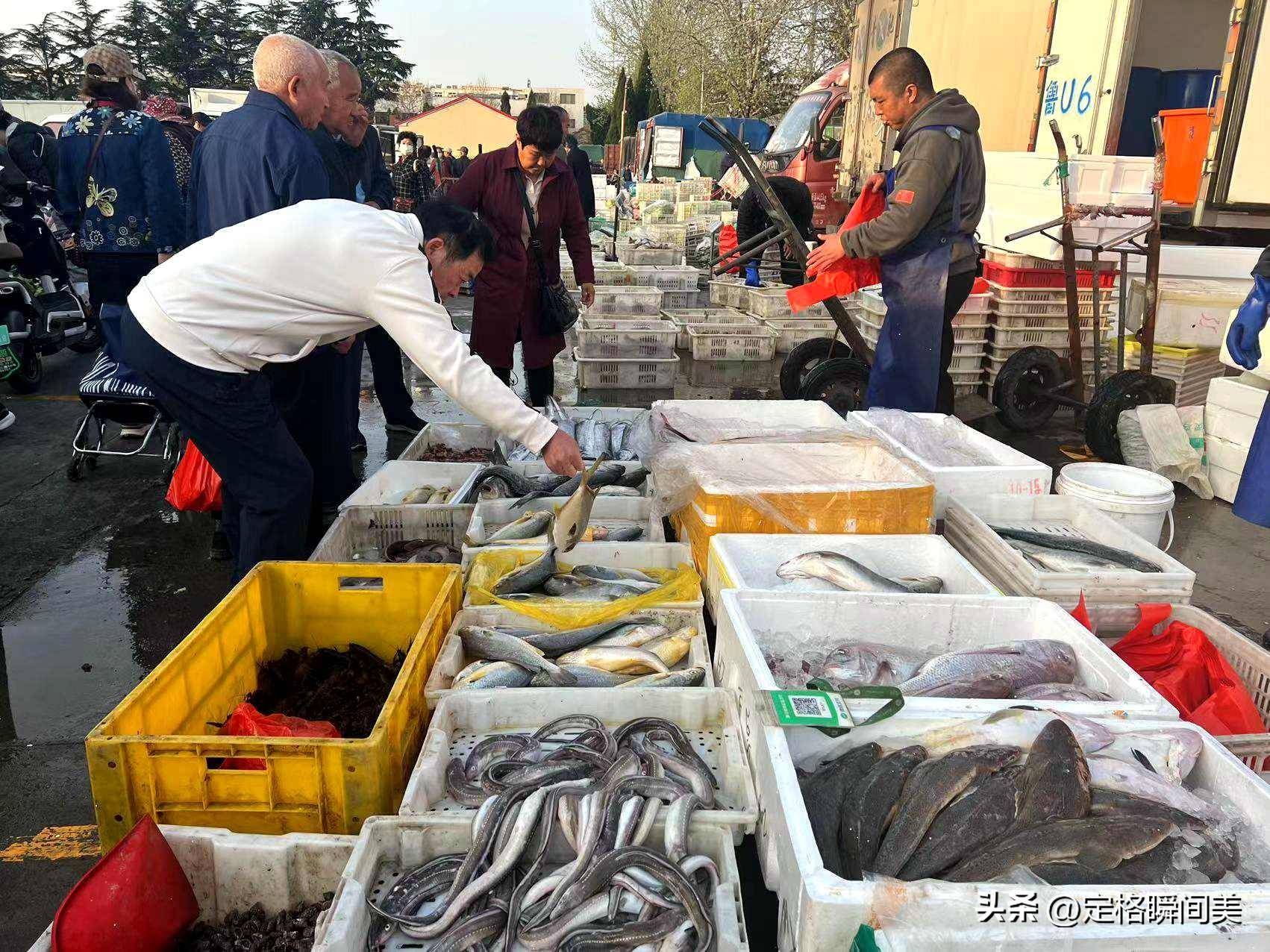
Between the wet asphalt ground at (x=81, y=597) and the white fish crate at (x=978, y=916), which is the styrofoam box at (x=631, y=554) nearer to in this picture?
the wet asphalt ground at (x=81, y=597)

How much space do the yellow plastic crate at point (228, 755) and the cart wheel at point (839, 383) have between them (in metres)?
4.42

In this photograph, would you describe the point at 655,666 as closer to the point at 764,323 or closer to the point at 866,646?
the point at 866,646

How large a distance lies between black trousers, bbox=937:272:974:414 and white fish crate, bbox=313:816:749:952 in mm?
4092

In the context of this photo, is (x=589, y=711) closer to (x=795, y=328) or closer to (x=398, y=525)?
(x=398, y=525)

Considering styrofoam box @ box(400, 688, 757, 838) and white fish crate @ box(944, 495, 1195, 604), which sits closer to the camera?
styrofoam box @ box(400, 688, 757, 838)

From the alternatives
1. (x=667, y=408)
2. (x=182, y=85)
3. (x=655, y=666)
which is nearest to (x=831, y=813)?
(x=655, y=666)

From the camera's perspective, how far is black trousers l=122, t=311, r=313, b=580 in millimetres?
3107

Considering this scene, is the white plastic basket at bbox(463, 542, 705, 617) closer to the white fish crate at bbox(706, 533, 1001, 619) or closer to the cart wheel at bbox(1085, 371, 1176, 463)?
the white fish crate at bbox(706, 533, 1001, 619)

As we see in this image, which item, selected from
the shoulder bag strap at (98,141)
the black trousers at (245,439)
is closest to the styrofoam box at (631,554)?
the black trousers at (245,439)

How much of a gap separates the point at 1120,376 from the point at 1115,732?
4780 mm

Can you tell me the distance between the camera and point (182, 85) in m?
54.1

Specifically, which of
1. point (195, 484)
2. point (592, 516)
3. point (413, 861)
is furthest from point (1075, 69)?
point (413, 861)

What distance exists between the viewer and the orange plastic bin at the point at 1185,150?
8875 mm

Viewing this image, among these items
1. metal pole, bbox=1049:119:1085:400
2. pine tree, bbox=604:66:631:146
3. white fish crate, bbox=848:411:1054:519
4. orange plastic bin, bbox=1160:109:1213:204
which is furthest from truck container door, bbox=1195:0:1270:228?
pine tree, bbox=604:66:631:146
